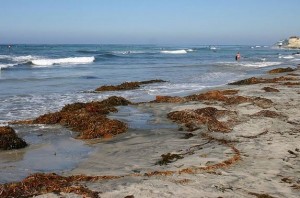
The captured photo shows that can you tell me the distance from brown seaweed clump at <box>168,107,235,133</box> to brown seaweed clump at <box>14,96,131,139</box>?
1862 millimetres

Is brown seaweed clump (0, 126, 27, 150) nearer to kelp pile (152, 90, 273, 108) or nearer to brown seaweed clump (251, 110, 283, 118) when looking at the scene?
brown seaweed clump (251, 110, 283, 118)

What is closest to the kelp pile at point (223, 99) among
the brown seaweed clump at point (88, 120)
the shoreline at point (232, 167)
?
the shoreline at point (232, 167)

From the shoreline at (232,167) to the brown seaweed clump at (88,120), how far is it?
2.00 metres

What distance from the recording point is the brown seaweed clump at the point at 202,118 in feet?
34.4

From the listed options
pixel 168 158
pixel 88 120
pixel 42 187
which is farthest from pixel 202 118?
pixel 42 187

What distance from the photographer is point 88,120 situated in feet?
35.9

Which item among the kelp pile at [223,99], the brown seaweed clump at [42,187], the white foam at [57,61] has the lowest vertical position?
the white foam at [57,61]

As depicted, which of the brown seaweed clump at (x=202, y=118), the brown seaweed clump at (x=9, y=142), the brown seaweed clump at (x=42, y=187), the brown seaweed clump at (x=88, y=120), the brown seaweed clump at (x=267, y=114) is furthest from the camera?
the brown seaweed clump at (x=267, y=114)

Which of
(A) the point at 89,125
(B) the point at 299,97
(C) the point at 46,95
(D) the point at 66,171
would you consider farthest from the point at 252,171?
(C) the point at 46,95

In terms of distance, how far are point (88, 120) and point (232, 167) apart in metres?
5.11

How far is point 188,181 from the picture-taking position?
20.5ft

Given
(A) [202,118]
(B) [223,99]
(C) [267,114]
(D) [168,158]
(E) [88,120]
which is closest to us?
(D) [168,158]

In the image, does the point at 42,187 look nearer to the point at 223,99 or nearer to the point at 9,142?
the point at 9,142

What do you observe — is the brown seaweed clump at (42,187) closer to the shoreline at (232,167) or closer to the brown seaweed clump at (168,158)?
the shoreline at (232,167)
